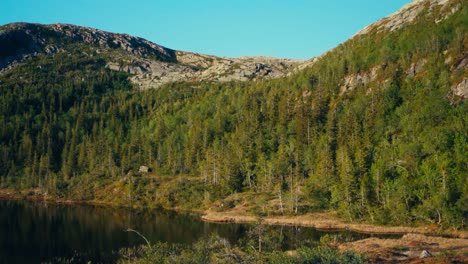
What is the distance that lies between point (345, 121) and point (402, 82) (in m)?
30.6

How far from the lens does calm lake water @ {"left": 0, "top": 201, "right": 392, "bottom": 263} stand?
75.4 m

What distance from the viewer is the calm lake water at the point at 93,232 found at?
247 feet

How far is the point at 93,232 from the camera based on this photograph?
96.0 meters

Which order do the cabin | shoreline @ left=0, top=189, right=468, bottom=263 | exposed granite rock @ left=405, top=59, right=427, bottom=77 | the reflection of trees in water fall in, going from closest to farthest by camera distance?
shoreline @ left=0, top=189, right=468, bottom=263 → the reflection of trees in water → exposed granite rock @ left=405, top=59, right=427, bottom=77 → the cabin

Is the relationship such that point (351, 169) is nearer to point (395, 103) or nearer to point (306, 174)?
point (306, 174)

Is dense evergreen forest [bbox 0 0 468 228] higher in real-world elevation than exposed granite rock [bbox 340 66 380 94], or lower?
lower

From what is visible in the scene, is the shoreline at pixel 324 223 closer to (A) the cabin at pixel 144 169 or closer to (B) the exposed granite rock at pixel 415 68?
(A) the cabin at pixel 144 169

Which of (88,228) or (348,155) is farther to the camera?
(348,155)

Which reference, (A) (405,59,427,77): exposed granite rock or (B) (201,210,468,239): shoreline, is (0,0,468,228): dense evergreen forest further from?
(B) (201,210,468,239): shoreline

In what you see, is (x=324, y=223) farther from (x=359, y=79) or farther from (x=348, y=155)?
(x=359, y=79)

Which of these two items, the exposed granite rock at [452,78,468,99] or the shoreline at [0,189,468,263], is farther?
the exposed granite rock at [452,78,468,99]

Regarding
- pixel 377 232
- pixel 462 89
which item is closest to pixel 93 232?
pixel 377 232

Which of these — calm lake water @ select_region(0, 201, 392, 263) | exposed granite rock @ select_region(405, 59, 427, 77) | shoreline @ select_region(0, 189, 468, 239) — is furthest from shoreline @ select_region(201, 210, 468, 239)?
exposed granite rock @ select_region(405, 59, 427, 77)

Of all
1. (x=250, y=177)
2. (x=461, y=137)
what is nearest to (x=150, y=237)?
(x=250, y=177)
